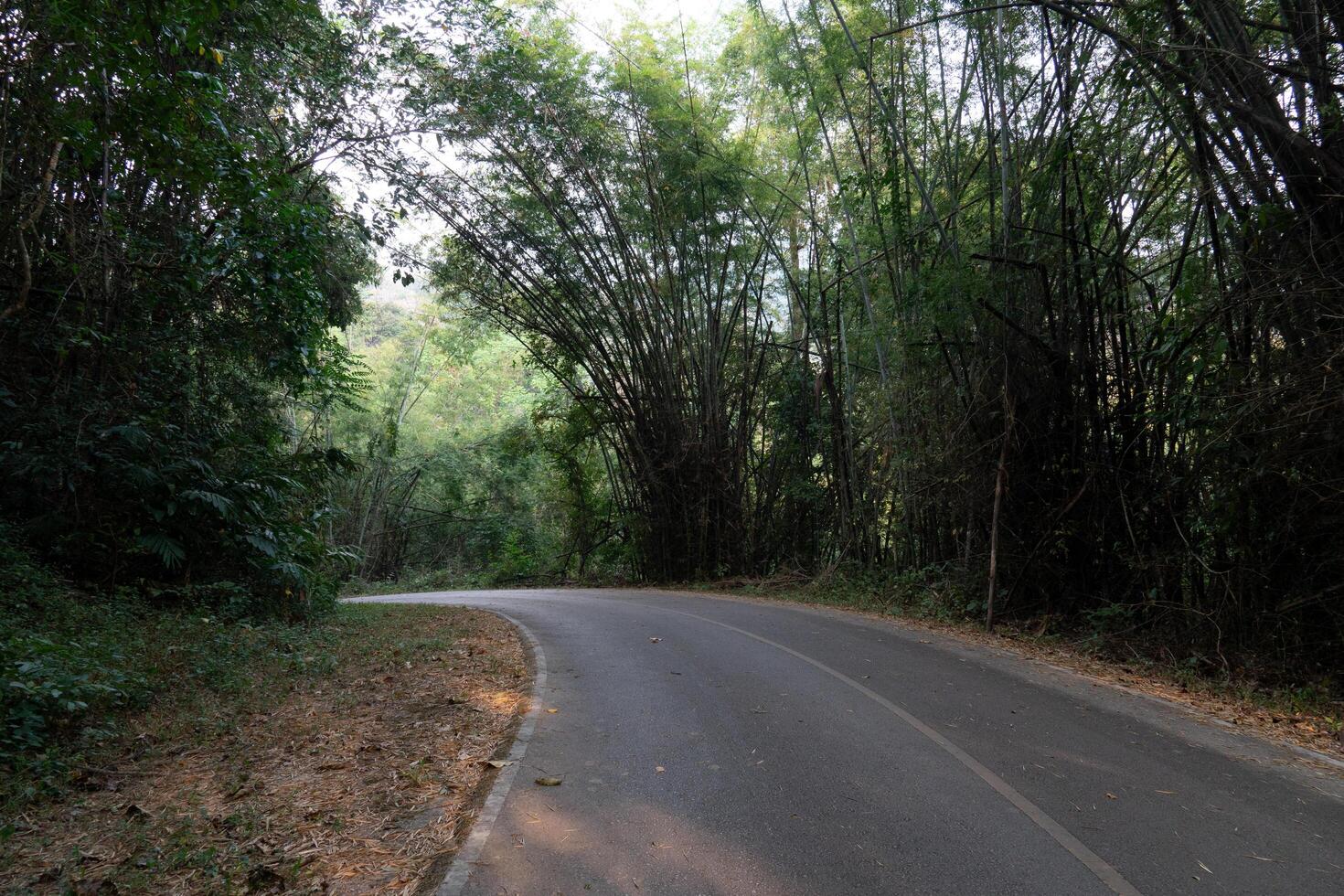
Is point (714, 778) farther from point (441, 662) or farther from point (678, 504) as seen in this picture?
point (678, 504)

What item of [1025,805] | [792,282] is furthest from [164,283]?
[792,282]

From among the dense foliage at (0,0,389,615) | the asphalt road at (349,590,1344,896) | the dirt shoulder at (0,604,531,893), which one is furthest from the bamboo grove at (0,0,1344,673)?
the dirt shoulder at (0,604,531,893)

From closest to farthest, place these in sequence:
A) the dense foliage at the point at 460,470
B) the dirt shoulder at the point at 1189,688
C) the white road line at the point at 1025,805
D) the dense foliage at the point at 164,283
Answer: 1. the white road line at the point at 1025,805
2. the dirt shoulder at the point at 1189,688
3. the dense foliage at the point at 164,283
4. the dense foliage at the point at 460,470

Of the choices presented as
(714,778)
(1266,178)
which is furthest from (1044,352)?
(714,778)

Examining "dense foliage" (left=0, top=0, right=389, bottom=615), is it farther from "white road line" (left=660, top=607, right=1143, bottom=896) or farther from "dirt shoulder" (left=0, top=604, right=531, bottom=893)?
"white road line" (left=660, top=607, right=1143, bottom=896)

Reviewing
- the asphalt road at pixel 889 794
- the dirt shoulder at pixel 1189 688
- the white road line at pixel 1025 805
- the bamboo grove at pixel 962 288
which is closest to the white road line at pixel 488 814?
the asphalt road at pixel 889 794

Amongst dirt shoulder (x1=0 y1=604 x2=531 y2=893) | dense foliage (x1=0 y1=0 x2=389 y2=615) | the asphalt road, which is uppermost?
dense foliage (x1=0 y1=0 x2=389 y2=615)

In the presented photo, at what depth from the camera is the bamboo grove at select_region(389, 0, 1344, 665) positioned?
6312 mm

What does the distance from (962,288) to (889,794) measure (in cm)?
690

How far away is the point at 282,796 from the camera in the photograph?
4.00 metres

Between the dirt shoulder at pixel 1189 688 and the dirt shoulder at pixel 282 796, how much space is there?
5.49 meters

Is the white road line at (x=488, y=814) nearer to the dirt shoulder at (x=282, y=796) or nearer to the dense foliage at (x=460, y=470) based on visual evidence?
the dirt shoulder at (x=282, y=796)

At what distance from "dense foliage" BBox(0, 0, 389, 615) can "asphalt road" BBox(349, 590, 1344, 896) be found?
487 cm

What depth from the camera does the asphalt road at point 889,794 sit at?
3164 millimetres
